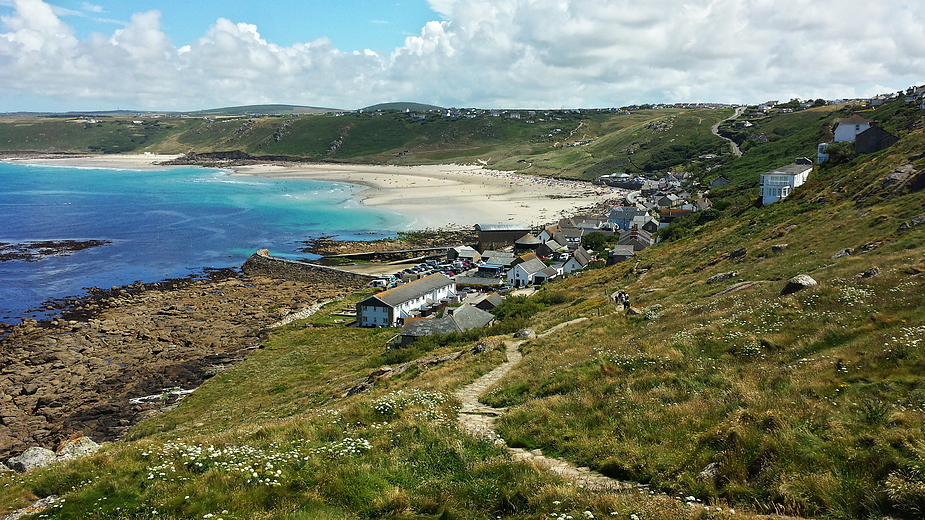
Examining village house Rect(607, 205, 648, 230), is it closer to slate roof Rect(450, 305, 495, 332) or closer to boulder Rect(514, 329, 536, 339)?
slate roof Rect(450, 305, 495, 332)

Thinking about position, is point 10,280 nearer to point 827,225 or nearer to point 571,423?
point 571,423

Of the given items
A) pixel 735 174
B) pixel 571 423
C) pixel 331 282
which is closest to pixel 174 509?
pixel 571 423

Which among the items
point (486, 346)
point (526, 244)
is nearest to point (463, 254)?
point (526, 244)

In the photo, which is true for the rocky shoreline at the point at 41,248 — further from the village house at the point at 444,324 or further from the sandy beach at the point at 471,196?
the village house at the point at 444,324

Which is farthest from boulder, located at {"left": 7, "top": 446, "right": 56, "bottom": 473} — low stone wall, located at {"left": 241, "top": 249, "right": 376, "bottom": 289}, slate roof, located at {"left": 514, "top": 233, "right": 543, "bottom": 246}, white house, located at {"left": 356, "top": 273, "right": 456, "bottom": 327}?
slate roof, located at {"left": 514, "top": 233, "right": 543, "bottom": 246}

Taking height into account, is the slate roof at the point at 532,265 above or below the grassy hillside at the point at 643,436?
below

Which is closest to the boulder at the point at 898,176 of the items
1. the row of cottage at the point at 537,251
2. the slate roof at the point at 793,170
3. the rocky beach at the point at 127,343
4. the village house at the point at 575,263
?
the row of cottage at the point at 537,251
